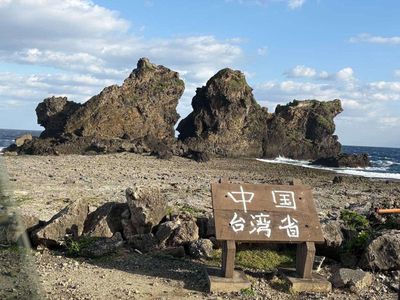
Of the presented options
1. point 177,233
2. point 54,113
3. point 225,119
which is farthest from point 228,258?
point 225,119

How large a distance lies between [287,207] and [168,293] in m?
2.51

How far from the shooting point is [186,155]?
46906 mm

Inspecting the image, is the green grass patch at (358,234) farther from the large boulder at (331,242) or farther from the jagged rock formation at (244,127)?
the jagged rock formation at (244,127)

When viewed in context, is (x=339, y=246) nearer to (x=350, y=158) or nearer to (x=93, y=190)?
(x=93, y=190)

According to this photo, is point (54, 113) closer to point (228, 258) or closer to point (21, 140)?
point (21, 140)

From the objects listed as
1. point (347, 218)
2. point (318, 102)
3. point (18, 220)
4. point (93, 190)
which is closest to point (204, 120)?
point (318, 102)

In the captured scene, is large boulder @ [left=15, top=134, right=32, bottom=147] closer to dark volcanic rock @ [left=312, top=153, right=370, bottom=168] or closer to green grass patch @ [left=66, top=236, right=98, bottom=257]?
dark volcanic rock @ [left=312, top=153, right=370, bottom=168]

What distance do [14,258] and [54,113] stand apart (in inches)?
2115

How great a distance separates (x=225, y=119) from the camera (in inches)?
2426

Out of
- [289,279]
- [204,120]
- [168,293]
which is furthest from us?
[204,120]

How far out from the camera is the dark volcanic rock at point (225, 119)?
60344 millimetres

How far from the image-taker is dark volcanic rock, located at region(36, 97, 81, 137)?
5402 cm

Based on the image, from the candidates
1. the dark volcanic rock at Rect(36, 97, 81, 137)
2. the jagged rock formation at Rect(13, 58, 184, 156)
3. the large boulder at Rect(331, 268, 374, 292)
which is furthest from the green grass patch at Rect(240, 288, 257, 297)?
the dark volcanic rock at Rect(36, 97, 81, 137)

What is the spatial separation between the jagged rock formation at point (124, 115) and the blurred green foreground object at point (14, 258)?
4073 cm
